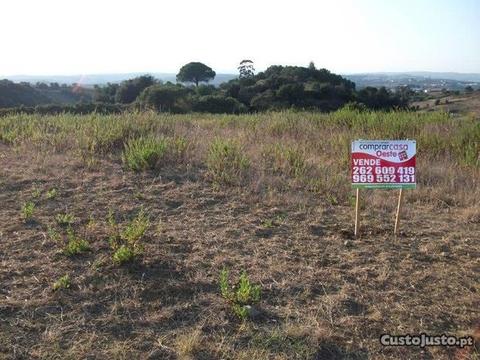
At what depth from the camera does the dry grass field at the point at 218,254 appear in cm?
239

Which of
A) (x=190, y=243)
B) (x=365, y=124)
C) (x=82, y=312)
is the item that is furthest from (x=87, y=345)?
(x=365, y=124)

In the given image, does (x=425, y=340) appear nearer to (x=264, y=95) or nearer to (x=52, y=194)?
(x=52, y=194)

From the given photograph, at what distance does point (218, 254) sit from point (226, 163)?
2126 mm

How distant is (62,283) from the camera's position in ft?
9.14

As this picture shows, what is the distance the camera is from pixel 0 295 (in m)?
2.70

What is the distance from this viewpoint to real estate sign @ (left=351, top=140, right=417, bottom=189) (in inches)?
142

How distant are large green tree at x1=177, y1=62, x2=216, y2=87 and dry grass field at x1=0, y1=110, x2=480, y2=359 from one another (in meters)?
43.9

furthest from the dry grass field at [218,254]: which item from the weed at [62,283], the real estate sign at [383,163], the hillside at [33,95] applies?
the hillside at [33,95]

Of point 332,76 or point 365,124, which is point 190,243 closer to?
point 365,124

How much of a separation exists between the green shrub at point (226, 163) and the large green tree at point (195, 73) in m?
44.4

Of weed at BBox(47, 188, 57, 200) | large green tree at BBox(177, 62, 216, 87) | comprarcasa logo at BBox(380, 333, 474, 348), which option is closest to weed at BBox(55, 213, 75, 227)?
weed at BBox(47, 188, 57, 200)

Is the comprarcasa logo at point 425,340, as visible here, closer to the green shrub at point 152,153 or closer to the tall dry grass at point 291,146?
the tall dry grass at point 291,146

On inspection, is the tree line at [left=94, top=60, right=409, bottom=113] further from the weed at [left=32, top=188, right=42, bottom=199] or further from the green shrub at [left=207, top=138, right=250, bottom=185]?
the weed at [left=32, top=188, right=42, bottom=199]

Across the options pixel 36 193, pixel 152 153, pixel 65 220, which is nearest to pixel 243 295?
pixel 65 220
